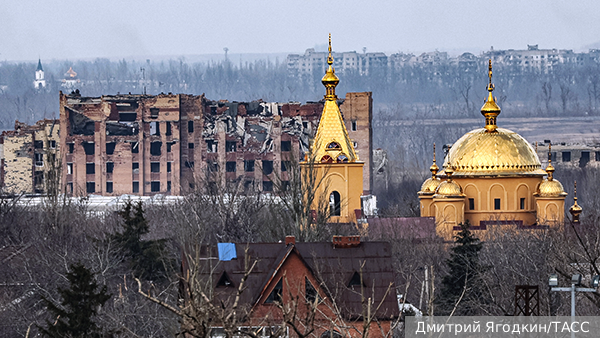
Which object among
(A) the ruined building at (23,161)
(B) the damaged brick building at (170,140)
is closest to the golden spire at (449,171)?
(B) the damaged brick building at (170,140)

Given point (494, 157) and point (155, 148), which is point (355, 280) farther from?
point (155, 148)

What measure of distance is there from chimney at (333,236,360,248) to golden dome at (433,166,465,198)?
18.9 metres

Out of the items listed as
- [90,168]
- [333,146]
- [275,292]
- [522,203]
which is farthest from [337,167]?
[90,168]

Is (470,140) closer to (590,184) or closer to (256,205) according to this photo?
(256,205)

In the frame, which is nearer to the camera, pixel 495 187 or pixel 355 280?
pixel 355 280

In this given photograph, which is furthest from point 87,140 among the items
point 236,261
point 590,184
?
point 236,261

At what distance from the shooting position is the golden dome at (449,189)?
5178cm

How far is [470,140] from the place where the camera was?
53.2m

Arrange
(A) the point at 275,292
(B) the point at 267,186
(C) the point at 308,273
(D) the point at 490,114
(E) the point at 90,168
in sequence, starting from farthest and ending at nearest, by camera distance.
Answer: (E) the point at 90,168, (B) the point at 267,186, (D) the point at 490,114, (C) the point at 308,273, (A) the point at 275,292

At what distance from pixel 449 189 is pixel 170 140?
4296cm

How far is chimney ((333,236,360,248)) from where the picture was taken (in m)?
32.9

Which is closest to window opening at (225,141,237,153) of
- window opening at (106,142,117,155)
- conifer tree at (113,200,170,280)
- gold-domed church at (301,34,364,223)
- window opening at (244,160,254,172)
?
window opening at (244,160,254,172)

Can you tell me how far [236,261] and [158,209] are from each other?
4387 cm

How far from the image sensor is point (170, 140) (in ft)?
305
